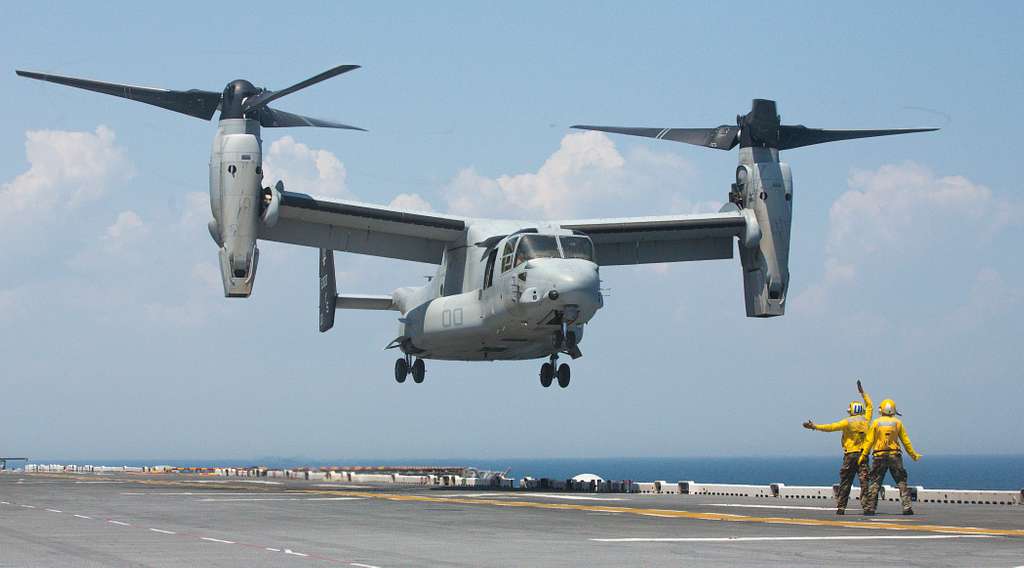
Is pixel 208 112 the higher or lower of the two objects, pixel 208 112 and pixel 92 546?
the higher

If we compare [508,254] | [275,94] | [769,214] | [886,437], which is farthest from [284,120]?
[886,437]

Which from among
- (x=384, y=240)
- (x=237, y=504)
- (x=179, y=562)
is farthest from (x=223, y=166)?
(x=179, y=562)

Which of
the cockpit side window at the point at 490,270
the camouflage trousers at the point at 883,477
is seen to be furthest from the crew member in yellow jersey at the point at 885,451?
the cockpit side window at the point at 490,270

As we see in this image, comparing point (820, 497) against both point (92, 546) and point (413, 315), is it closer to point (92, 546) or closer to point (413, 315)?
point (413, 315)

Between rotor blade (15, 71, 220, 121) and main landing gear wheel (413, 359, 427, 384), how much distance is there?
10.9 m

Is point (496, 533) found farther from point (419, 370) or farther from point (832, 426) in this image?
point (419, 370)

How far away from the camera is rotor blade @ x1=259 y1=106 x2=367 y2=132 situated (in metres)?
33.1

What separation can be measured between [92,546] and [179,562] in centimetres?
252

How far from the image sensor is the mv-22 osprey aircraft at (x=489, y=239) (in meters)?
30.6

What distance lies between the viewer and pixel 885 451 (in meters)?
20.4

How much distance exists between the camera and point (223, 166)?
31.5 m

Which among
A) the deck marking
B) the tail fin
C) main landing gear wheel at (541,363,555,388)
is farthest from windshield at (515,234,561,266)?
the tail fin

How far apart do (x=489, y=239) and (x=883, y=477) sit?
15.8 metres

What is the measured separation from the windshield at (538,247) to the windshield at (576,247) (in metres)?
0.25
